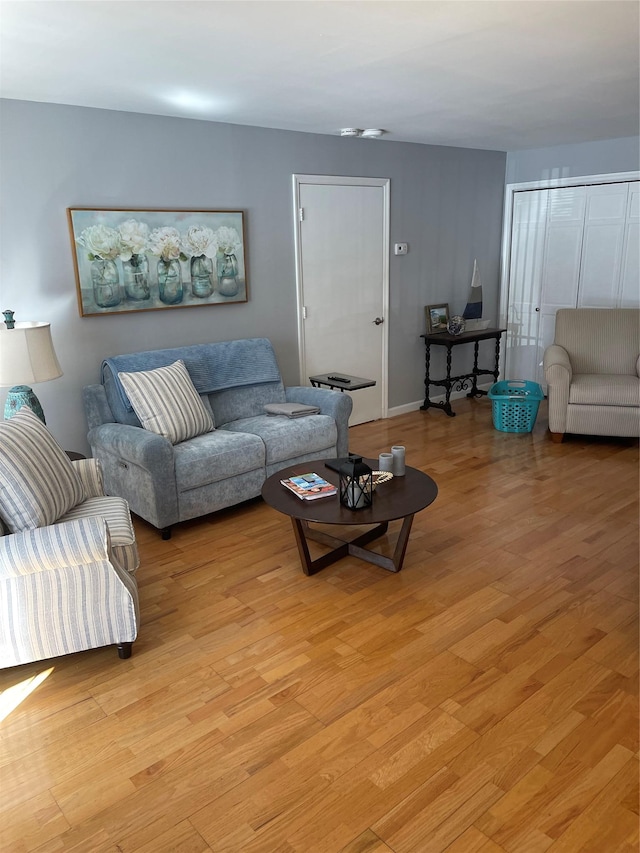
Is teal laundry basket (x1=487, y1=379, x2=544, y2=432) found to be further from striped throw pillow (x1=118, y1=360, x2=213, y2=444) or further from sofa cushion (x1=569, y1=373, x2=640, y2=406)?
striped throw pillow (x1=118, y1=360, x2=213, y2=444)

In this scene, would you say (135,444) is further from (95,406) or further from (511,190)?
(511,190)

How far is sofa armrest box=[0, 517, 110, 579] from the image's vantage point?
2.22 m

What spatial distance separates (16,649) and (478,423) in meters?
4.20

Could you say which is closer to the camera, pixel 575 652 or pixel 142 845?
pixel 142 845

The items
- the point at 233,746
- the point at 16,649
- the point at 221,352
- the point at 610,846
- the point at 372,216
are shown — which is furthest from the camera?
the point at 372,216

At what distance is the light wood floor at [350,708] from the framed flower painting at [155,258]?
1.59 metres

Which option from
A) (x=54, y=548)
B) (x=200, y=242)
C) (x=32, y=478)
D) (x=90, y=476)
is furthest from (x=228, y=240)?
(x=54, y=548)

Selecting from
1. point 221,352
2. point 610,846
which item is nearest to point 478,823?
point 610,846

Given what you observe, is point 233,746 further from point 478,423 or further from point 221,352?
point 478,423

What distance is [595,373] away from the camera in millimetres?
5273

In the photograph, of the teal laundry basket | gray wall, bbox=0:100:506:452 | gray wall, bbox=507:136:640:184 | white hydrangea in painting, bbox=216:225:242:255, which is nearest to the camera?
gray wall, bbox=0:100:506:452

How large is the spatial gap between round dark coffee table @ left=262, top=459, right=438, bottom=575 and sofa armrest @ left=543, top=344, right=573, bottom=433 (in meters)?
2.10

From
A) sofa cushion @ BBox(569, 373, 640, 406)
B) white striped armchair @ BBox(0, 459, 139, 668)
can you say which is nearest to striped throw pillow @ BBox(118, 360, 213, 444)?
white striped armchair @ BBox(0, 459, 139, 668)

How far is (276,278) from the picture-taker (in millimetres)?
4797
